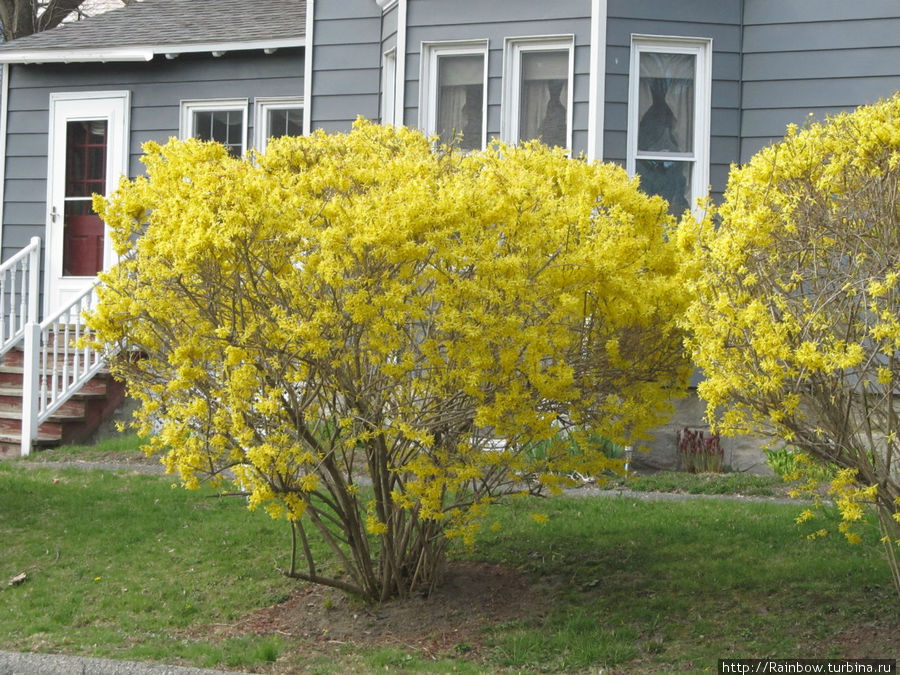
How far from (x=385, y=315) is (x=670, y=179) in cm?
533

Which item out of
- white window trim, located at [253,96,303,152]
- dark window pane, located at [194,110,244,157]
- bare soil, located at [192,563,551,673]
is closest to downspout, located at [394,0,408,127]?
white window trim, located at [253,96,303,152]

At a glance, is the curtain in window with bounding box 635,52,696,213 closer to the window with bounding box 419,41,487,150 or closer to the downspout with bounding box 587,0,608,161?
the downspout with bounding box 587,0,608,161

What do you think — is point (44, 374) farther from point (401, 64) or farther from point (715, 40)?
point (715, 40)

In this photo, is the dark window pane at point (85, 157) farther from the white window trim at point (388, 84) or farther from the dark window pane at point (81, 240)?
the white window trim at point (388, 84)

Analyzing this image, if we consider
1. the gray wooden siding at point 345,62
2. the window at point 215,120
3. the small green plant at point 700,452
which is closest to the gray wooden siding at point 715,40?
the small green plant at point 700,452

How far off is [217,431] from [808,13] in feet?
22.6

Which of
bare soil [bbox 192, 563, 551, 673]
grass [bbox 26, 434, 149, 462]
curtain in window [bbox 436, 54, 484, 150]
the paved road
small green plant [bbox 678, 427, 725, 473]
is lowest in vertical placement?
the paved road

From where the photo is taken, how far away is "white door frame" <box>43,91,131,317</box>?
12.2 metres

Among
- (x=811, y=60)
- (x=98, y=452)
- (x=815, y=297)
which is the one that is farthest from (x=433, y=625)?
(x=811, y=60)

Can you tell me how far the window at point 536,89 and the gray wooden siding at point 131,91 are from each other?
308 cm

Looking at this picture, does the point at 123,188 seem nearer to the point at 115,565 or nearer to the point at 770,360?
the point at 115,565

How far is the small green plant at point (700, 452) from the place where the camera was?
884 centimetres

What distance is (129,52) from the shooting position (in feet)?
39.1

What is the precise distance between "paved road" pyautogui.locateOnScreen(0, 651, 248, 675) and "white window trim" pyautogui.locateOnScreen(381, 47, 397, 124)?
256 inches
